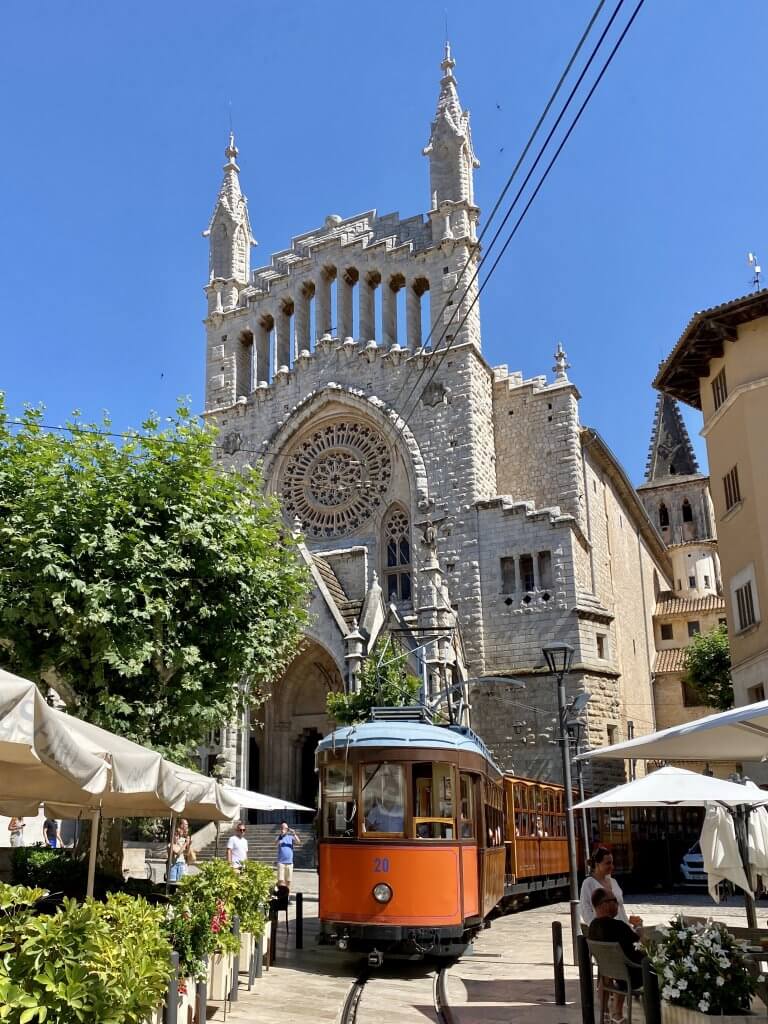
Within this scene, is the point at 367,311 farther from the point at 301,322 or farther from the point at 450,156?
the point at 450,156

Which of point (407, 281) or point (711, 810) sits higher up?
point (407, 281)

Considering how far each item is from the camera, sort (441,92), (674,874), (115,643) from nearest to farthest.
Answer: (115,643) → (674,874) → (441,92)

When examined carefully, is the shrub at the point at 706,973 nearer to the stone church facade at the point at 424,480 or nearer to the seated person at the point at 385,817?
the seated person at the point at 385,817

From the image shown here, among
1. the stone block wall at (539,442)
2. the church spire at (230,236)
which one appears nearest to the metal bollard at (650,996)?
the stone block wall at (539,442)

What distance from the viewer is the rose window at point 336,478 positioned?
32.3 meters

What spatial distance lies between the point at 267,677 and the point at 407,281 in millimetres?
21301

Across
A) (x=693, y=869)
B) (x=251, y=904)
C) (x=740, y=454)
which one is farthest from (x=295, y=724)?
(x=251, y=904)

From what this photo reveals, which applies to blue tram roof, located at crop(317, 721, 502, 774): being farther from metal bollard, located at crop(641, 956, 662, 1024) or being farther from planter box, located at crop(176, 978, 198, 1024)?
metal bollard, located at crop(641, 956, 662, 1024)

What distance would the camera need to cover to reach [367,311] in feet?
112

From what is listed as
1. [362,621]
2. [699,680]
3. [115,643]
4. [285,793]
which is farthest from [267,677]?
[699,680]

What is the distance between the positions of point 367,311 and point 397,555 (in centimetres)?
949

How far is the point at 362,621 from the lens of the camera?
27.7 metres

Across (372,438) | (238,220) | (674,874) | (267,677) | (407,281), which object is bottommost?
(674,874)

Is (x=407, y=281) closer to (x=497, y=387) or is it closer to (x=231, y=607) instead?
(x=497, y=387)
